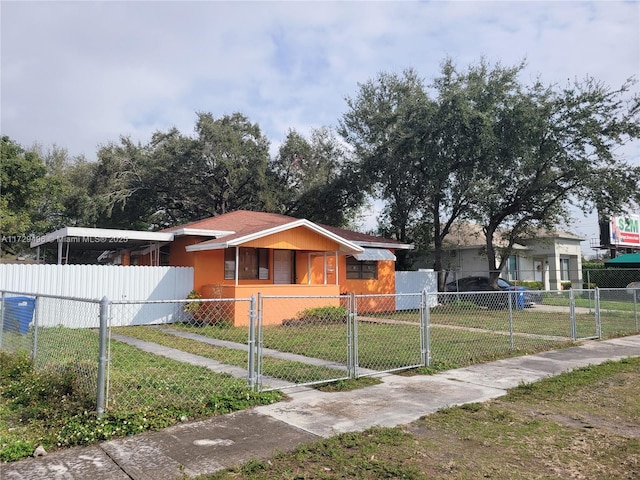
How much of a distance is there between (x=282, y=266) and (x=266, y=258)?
2.44ft

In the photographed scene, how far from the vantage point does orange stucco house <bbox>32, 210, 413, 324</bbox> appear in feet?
49.6

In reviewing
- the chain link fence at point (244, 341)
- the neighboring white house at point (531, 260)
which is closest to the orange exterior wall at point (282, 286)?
the chain link fence at point (244, 341)

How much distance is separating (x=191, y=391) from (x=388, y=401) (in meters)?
2.54

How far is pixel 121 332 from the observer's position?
12.6m

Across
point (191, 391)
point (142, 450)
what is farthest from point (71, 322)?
point (142, 450)

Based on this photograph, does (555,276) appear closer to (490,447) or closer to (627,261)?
(627,261)

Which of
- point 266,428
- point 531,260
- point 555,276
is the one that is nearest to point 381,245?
point 266,428

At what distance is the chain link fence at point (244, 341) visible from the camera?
592cm

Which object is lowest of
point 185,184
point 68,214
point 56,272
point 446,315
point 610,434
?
point 610,434

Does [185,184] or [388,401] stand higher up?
[185,184]

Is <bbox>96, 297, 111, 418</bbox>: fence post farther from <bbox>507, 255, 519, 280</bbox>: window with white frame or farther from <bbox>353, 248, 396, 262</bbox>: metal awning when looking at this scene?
<bbox>507, 255, 519, 280</bbox>: window with white frame

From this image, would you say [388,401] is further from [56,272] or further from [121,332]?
[56,272]

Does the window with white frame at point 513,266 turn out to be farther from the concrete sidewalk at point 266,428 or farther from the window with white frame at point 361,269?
the concrete sidewalk at point 266,428

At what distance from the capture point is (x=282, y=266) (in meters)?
17.7
